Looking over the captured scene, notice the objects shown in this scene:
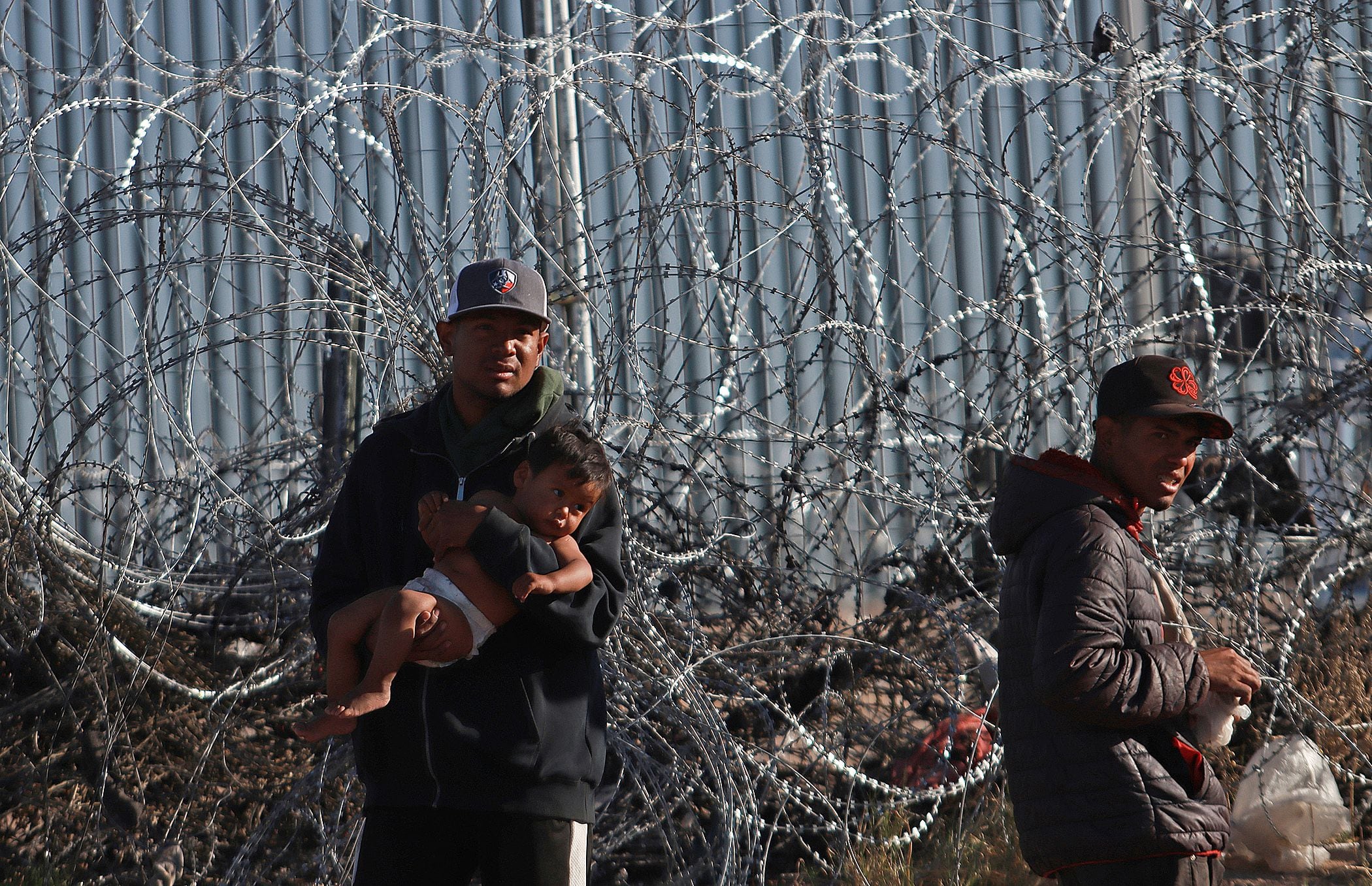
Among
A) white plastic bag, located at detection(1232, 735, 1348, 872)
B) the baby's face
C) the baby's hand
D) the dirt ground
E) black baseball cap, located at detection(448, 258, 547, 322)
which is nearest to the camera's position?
the baby's hand

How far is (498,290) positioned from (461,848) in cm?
90

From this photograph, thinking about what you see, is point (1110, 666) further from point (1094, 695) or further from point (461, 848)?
point (461, 848)

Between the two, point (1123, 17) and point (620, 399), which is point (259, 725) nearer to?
point (620, 399)

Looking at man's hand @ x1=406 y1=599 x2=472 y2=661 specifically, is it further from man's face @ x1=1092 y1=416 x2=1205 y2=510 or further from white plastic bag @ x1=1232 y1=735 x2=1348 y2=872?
white plastic bag @ x1=1232 y1=735 x2=1348 y2=872

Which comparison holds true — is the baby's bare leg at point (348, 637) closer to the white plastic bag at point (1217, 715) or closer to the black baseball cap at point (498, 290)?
the black baseball cap at point (498, 290)

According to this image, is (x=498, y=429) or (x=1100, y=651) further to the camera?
(x=498, y=429)

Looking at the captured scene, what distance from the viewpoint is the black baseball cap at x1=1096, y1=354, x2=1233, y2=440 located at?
2121mm

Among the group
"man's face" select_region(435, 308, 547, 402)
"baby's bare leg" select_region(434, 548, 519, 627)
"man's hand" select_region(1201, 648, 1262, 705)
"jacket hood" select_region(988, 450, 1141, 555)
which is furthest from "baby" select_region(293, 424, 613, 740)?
"man's hand" select_region(1201, 648, 1262, 705)

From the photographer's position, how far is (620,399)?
5.07 metres

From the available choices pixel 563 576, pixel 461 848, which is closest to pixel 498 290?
pixel 563 576

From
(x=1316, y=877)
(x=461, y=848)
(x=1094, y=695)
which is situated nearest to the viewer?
(x=1094, y=695)

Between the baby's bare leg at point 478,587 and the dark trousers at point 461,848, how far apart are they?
0.99 ft

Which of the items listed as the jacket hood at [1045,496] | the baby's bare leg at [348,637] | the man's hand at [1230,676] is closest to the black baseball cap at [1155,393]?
the jacket hood at [1045,496]

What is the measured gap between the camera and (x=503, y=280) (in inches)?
86.7
